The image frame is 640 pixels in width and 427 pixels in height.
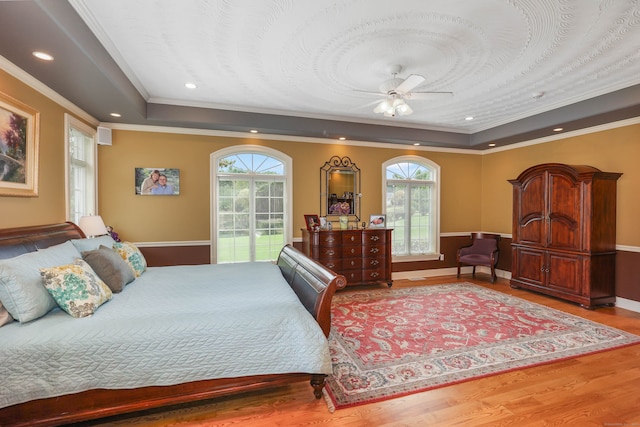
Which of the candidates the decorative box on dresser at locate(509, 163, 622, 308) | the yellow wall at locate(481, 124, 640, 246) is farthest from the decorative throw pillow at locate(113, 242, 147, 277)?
the yellow wall at locate(481, 124, 640, 246)

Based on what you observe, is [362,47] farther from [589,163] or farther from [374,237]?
[589,163]

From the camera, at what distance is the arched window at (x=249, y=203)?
4.88 meters

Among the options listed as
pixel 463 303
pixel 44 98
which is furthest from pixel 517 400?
pixel 44 98

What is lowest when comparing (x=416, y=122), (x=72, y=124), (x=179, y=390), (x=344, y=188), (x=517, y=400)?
(x=517, y=400)

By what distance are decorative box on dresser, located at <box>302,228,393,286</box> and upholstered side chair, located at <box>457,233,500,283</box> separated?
1.74 metres

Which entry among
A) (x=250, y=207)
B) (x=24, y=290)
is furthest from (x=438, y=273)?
(x=24, y=290)

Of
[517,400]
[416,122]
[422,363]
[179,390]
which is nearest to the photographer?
[179,390]

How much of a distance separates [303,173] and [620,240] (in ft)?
15.7

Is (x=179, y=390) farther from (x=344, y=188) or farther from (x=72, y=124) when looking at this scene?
(x=344, y=188)

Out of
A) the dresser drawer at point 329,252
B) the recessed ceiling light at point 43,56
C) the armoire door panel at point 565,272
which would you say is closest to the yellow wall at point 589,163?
the armoire door panel at point 565,272

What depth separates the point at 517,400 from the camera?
2178mm

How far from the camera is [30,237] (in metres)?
2.48

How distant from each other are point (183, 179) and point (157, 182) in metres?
0.36

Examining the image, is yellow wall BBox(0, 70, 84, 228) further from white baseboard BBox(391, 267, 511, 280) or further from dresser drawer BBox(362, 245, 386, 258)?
white baseboard BBox(391, 267, 511, 280)
